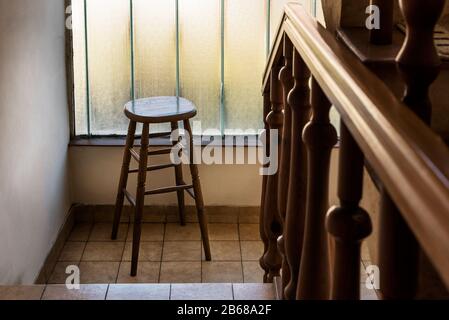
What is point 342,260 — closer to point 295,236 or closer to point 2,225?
point 295,236

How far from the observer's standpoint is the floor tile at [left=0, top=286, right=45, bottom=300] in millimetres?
2361

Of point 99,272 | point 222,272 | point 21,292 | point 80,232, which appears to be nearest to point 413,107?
point 21,292

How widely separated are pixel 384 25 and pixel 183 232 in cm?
266

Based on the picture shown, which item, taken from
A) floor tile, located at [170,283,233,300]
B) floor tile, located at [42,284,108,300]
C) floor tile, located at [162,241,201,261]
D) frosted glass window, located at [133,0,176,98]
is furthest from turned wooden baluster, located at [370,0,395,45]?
frosted glass window, located at [133,0,176,98]

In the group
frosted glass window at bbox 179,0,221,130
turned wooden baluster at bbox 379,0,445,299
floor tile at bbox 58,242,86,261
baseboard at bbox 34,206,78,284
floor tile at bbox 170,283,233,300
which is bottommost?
floor tile at bbox 58,242,86,261

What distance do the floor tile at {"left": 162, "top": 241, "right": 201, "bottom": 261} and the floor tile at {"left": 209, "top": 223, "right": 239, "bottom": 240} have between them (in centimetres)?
14

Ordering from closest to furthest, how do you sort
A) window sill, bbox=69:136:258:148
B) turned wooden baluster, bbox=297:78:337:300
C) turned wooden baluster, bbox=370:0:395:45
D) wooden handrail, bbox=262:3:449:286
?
wooden handrail, bbox=262:3:449:286 → turned wooden baluster, bbox=297:78:337:300 → turned wooden baluster, bbox=370:0:395:45 → window sill, bbox=69:136:258:148

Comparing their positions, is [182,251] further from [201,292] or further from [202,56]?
[201,292]

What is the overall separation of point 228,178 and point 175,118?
721mm

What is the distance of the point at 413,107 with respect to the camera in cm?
112

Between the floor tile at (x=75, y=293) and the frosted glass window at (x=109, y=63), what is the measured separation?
1.81m

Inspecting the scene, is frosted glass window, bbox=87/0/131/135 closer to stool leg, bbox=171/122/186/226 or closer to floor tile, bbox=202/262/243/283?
stool leg, bbox=171/122/186/226
